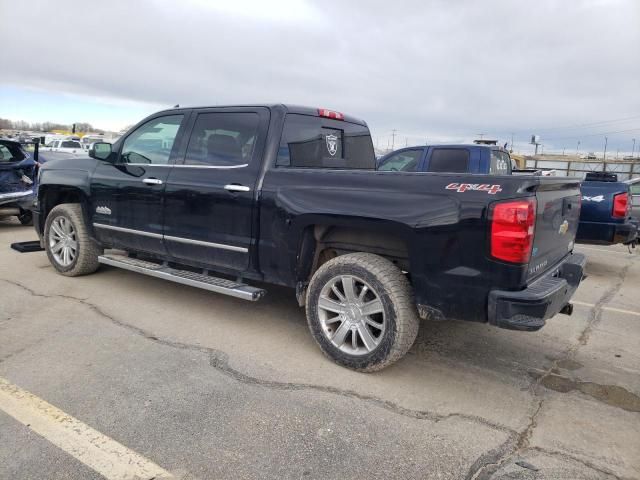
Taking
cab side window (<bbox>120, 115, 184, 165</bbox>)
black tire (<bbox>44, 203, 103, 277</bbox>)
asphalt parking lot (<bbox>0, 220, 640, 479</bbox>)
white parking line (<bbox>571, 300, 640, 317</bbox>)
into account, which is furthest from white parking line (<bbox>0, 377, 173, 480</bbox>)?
white parking line (<bbox>571, 300, 640, 317</bbox>)

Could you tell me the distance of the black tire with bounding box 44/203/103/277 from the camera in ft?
18.5

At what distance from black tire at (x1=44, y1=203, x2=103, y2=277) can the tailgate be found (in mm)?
4610

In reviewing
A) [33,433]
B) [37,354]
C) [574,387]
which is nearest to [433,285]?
[574,387]

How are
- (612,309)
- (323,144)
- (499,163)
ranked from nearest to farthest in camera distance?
1. (323,144)
2. (612,309)
3. (499,163)

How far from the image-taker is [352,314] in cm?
366

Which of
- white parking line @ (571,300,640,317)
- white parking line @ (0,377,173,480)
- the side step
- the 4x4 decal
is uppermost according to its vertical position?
the 4x4 decal

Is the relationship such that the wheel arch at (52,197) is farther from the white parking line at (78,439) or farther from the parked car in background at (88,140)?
the parked car in background at (88,140)

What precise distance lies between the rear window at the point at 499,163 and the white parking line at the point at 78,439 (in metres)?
6.34

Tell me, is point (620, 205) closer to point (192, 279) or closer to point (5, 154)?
point (192, 279)

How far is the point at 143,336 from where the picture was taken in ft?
13.7

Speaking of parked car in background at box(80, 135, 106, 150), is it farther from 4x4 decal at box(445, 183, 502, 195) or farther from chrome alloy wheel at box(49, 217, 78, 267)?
4x4 decal at box(445, 183, 502, 195)

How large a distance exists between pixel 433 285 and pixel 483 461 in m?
1.10

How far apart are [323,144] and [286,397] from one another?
2366mm

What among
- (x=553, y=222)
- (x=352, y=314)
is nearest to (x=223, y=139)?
(x=352, y=314)
